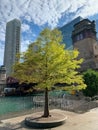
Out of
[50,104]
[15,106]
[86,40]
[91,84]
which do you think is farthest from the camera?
[86,40]

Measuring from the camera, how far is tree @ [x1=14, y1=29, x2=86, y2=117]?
49.7 feet

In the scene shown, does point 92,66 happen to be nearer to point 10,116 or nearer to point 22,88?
point 22,88

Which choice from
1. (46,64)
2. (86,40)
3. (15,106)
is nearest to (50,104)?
(15,106)

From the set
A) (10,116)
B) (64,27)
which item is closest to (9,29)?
(64,27)

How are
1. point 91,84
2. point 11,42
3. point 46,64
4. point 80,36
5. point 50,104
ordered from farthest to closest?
point 11,42 → point 80,36 → point 50,104 → point 91,84 → point 46,64

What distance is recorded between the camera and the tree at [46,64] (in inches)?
596

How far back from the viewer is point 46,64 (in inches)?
603

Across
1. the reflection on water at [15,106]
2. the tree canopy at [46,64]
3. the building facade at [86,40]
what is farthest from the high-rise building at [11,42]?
the tree canopy at [46,64]

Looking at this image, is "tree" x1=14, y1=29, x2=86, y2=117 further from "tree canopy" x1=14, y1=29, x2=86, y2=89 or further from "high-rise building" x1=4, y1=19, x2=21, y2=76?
"high-rise building" x1=4, y1=19, x2=21, y2=76

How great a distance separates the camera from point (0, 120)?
1519cm

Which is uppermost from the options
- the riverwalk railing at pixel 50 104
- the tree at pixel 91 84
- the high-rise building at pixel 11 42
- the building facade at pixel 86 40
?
the high-rise building at pixel 11 42

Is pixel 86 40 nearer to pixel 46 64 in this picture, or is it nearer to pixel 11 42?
pixel 46 64

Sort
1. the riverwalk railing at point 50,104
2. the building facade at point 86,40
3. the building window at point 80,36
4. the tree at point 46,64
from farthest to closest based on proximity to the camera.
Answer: the building window at point 80,36 < the building facade at point 86,40 < the riverwalk railing at point 50,104 < the tree at point 46,64

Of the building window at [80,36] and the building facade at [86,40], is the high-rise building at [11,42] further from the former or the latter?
the building facade at [86,40]
